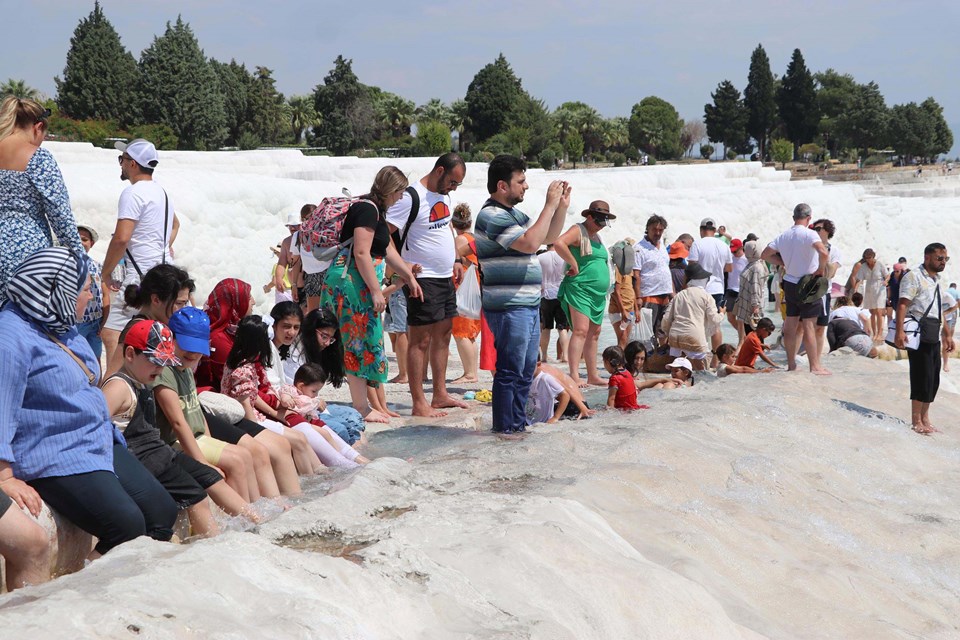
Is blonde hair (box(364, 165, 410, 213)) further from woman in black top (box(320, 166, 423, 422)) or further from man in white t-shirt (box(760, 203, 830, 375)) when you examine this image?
man in white t-shirt (box(760, 203, 830, 375))

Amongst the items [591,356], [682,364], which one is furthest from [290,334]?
[682,364]

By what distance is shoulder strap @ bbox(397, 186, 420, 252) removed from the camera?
6.69 metres

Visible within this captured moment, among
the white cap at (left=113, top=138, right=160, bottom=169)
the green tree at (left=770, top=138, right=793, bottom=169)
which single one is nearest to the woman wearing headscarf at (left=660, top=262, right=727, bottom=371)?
the white cap at (left=113, top=138, right=160, bottom=169)

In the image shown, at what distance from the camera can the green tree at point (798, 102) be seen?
84500 millimetres

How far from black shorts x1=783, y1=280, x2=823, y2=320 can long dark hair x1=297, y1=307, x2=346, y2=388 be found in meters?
4.89

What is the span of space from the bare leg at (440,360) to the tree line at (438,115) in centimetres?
3350

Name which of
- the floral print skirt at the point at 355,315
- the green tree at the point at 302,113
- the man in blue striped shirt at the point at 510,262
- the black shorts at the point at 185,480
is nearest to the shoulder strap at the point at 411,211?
the floral print skirt at the point at 355,315

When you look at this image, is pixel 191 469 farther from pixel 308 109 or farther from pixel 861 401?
pixel 308 109

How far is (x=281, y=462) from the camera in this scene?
4.89 meters

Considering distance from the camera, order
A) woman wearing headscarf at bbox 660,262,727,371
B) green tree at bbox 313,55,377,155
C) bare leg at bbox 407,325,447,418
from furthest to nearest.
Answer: green tree at bbox 313,55,377,155 < woman wearing headscarf at bbox 660,262,727,371 < bare leg at bbox 407,325,447,418

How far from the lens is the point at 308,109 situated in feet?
235

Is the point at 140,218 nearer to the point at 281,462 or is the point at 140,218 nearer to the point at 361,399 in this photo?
the point at 361,399

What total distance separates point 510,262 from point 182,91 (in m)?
49.6

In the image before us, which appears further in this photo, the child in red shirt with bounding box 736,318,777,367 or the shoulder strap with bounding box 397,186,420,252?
the child in red shirt with bounding box 736,318,777,367
